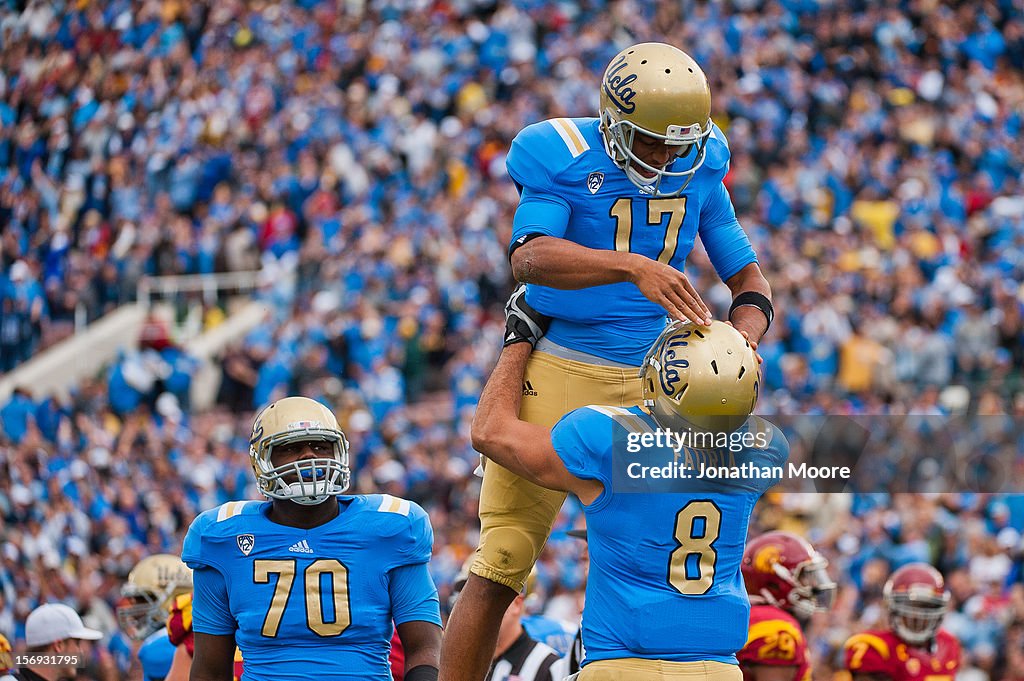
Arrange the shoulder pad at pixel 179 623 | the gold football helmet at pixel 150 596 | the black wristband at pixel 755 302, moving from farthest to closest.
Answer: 1. the gold football helmet at pixel 150 596
2. the shoulder pad at pixel 179 623
3. the black wristband at pixel 755 302

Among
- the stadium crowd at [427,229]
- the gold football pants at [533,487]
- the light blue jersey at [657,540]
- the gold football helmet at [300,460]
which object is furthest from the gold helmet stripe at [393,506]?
the stadium crowd at [427,229]

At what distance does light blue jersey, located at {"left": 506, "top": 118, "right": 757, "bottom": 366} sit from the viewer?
517 cm

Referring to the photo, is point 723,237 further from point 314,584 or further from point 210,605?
point 210,605

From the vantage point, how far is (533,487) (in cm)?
530

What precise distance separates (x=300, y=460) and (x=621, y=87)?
1434 millimetres

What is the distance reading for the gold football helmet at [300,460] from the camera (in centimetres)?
508

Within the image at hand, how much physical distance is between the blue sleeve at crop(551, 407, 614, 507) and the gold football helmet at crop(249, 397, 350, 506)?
0.77m

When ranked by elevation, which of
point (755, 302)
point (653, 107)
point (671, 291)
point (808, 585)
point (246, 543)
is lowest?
point (808, 585)

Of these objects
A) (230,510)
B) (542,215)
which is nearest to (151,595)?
(230,510)

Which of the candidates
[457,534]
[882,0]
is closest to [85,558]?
[457,534]

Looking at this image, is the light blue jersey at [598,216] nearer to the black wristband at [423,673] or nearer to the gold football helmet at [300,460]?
the gold football helmet at [300,460]

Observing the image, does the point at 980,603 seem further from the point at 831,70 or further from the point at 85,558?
the point at 831,70

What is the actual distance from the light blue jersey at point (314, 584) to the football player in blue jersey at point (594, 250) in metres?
0.26

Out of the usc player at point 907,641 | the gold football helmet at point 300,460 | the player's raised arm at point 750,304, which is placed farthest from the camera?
the usc player at point 907,641
